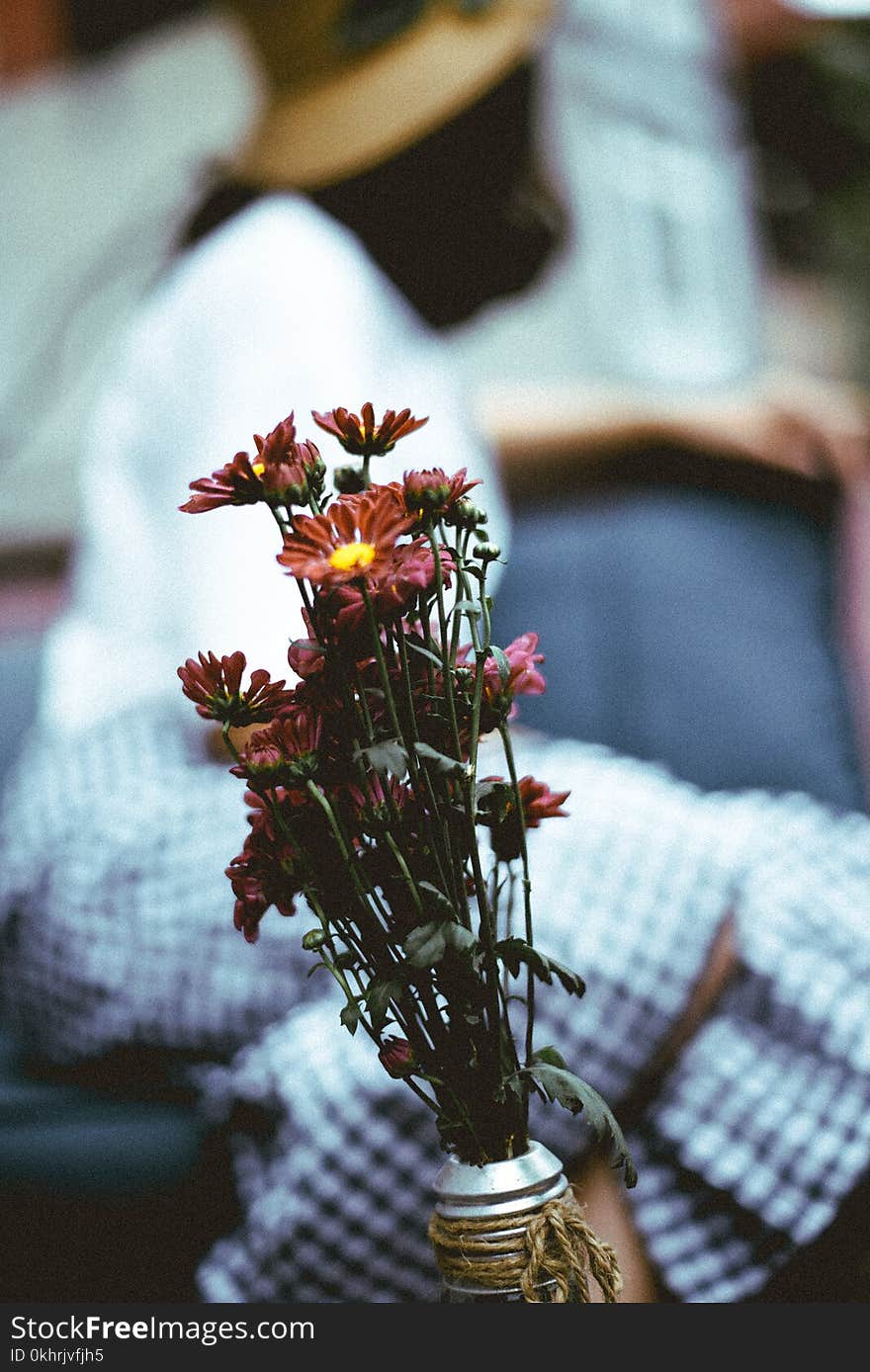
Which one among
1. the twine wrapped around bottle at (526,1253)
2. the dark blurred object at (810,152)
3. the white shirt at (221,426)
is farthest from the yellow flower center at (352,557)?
the dark blurred object at (810,152)

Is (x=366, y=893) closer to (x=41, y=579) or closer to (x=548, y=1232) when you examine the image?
(x=548, y=1232)

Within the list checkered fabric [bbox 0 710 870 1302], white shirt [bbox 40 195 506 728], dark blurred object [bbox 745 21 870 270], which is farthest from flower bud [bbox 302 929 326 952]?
dark blurred object [bbox 745 21 870 270]

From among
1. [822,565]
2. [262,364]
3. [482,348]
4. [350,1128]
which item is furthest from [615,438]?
[350,1128]

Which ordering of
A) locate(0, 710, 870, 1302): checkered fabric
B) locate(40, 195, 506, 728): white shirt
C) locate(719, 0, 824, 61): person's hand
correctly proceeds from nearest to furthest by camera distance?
locate(0, 710, 870, 1302): checkered fabric, locate(40, 195, 506, 728): white shirt, locate(719, 0, 824, 61): person's hand

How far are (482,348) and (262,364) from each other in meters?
0.80

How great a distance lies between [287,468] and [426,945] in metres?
0.16

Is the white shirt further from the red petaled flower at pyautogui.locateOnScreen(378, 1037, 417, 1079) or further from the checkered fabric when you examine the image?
the red petaled flower at pyautogui.locateOnScreen(378, 1037, 417, 1079)

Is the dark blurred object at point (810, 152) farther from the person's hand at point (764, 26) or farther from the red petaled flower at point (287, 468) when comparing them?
→ the red petaled flower at point (287, 468)

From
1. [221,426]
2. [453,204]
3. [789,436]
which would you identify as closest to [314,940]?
[221,426]

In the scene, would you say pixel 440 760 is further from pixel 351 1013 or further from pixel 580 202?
pixel 580 202

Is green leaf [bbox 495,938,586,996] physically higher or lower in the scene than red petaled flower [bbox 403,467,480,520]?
lower

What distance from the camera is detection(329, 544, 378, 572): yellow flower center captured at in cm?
44

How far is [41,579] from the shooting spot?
162cm

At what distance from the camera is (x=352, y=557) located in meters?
0.44
